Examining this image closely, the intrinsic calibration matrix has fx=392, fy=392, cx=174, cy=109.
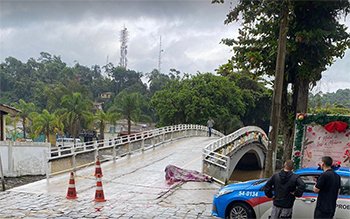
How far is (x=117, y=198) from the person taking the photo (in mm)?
11117

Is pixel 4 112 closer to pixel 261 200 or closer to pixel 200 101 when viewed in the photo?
pixel 261 200

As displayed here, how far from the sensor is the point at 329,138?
11.4 meters

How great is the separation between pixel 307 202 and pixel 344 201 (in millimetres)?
666

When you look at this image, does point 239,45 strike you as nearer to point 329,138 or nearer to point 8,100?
point 329,138

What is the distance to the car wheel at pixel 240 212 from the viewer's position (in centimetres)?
820

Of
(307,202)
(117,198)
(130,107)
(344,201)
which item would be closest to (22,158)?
(117,198)

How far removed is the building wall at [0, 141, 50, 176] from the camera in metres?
19.2

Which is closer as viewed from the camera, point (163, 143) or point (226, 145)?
point (226, 145)

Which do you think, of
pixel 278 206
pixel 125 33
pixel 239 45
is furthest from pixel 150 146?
pixel 125 33

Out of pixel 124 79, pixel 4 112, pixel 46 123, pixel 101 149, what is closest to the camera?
pixel 101 149

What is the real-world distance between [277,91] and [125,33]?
446ft

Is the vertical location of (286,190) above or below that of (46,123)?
above

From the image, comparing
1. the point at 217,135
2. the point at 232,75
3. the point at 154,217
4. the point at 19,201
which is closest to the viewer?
the point at 154,217

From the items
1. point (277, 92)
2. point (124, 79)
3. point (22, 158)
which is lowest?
point (22, 158)
